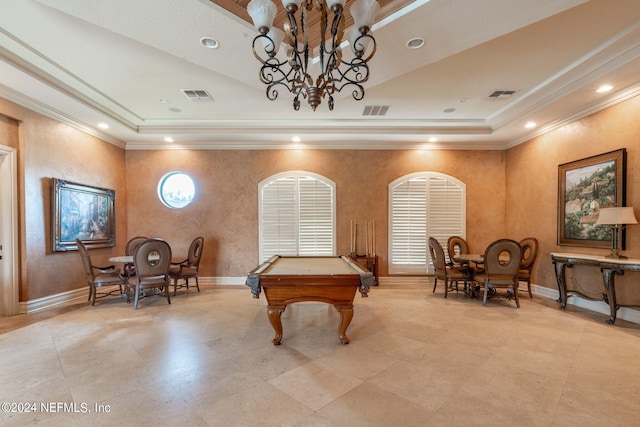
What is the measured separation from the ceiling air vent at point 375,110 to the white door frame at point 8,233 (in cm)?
552

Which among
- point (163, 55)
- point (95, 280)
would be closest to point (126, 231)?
point (95, 280)

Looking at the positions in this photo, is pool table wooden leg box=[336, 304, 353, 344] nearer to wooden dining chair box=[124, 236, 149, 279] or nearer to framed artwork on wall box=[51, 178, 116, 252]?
wooden dining chair box=[124, 236, 149, 279]

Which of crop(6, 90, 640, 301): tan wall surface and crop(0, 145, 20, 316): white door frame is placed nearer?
crop(0, 145, 20, 316): white door frame

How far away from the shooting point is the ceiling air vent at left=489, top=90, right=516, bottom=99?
14.3ft

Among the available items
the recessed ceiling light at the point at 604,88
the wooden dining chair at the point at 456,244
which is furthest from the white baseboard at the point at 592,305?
the recessed ceiling light at the point at 604,88

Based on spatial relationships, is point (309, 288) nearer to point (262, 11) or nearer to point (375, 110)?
point (262, 11)

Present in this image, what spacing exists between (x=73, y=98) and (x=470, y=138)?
7075 mm

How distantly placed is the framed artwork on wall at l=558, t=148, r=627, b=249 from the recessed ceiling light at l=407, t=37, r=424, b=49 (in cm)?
355

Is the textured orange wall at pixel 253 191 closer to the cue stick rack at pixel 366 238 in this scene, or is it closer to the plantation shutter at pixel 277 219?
the cue stick rack at pixel 366 238

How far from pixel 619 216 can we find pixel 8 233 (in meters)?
8.52

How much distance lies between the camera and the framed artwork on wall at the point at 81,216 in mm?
4633

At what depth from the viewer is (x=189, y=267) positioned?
A: 5562 millimetres

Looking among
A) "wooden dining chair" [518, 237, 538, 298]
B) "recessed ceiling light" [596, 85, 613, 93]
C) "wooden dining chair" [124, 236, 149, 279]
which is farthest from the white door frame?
"recessed ceiling light" [596, 85, 613, 93]

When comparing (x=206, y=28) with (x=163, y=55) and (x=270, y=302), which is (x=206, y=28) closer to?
(x=163, y=55)
